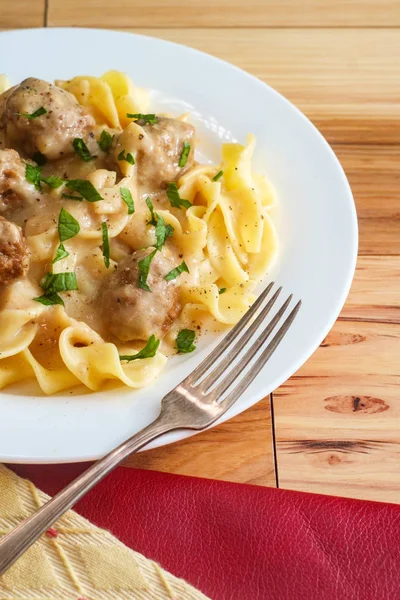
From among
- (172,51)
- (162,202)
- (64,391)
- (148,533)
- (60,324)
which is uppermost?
(172,51)

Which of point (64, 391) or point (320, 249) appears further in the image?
point (320, 249)

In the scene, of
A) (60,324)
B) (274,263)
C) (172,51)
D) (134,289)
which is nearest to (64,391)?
(60,324)

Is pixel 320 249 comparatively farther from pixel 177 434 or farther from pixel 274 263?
pixel 177 434

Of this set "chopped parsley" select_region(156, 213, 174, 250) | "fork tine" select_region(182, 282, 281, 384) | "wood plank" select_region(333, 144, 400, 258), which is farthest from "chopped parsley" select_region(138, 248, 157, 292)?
"wood plank" select_region(333, 144, 400, 258)

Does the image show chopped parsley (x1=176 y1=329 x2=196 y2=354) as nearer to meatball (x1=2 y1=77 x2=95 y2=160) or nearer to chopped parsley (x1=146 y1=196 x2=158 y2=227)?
chopped parsley (x1=146 y1=196 x2=158 y2=227)

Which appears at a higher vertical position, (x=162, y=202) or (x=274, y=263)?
(x=162, y=202)

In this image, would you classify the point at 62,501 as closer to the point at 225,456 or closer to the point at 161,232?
the point at 225,456

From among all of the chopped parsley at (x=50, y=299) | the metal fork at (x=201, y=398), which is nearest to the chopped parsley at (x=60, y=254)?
the chopped parsley at (x=50, y=299)

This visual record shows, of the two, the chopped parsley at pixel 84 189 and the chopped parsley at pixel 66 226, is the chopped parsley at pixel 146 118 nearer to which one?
the chopped parsley at pixel 84 189
